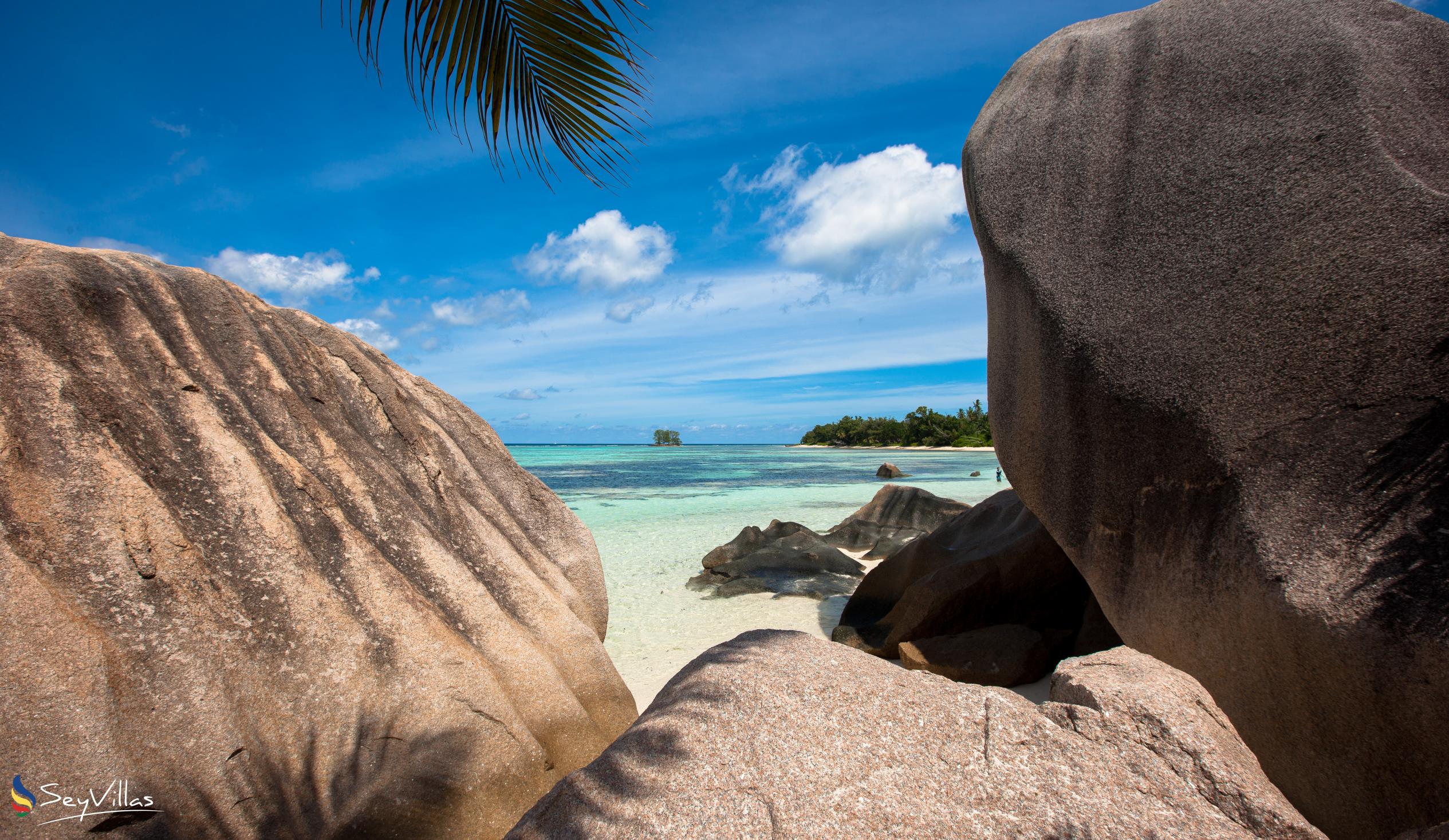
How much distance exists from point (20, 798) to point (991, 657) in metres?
5.02

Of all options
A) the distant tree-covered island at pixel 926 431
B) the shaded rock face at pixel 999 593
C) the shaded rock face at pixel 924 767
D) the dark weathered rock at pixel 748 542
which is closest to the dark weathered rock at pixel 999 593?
the shaded rock face at pixel 999 593

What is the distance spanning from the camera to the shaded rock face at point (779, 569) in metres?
8.55

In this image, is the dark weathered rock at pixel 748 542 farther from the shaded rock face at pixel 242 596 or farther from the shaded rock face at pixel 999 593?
the shaded rock face at pixel 242 596

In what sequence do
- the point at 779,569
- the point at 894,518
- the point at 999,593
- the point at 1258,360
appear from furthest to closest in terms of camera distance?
the point at 894,518, the point at 779,569, the point at 999,593, the point at 1258,360

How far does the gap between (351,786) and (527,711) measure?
0.82 metres

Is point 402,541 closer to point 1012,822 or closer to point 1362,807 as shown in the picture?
point 1012,822

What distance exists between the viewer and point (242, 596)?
2.86 metres

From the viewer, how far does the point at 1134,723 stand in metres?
2.35

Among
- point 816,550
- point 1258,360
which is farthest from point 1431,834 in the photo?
point 816,550

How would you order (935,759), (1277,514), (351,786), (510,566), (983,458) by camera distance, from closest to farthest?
(935,759), (351,786), (1277,514), (510,566), (983,458)

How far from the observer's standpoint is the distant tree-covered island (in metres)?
61.8

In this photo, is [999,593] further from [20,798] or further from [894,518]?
[894,518]

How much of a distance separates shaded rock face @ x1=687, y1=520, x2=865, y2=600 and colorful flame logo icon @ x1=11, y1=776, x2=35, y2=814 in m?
6.67

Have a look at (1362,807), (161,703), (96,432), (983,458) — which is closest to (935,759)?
(1362,807)
